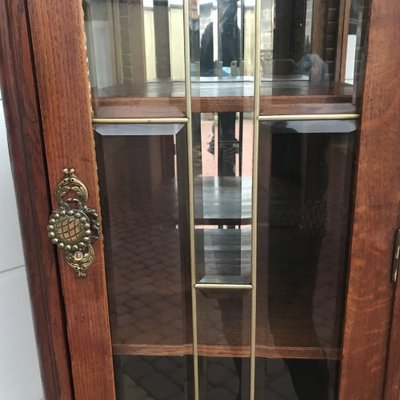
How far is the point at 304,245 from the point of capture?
1.80ft

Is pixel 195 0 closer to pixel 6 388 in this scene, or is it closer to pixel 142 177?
pixel 142 177

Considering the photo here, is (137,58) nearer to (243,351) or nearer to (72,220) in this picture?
(72,220)

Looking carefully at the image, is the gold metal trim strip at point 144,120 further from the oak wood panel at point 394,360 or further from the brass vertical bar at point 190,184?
the oak wood panel at point 394,360

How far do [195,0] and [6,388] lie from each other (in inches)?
28.7

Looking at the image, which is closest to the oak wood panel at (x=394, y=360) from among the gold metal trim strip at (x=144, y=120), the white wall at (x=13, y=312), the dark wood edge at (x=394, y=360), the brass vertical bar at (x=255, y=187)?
the dark wood edge at (x=394, y=360)

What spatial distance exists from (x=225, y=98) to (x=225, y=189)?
111 mm

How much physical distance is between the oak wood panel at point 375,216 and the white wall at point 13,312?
21.3 inches

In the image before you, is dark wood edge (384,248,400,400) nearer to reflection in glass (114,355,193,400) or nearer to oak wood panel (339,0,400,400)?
oak wood panel (339,0,400,400)

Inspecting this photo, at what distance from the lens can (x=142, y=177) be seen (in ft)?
1.75

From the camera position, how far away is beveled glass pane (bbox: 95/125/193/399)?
505mm

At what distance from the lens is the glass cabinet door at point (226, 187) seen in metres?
0.49

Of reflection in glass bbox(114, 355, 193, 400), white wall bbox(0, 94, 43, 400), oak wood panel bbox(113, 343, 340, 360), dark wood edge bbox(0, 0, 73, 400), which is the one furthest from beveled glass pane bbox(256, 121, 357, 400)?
white wall bbox(0, 94, 43, 400)

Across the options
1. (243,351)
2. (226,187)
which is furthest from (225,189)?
(243,351)

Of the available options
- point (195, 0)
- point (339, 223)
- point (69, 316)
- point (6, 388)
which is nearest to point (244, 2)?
point (195, 0)
